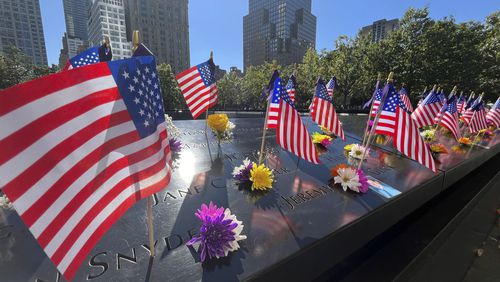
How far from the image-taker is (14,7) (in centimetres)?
10712

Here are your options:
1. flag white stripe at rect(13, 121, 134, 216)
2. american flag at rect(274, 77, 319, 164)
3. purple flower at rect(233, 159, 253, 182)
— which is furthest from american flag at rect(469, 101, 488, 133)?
flag white stripe at rect(13, 121, 134, 216)

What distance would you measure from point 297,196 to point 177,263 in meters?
1.95

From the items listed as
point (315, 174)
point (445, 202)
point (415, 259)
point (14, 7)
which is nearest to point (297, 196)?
point (315, 174)

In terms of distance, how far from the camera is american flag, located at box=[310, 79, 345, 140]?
490cm

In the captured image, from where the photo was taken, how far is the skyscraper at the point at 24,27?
103 m

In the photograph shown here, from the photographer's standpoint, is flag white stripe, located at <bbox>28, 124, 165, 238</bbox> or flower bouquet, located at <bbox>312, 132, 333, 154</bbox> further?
flower bouquet, located at <bbox>312, 132, 333, 154</bbox>

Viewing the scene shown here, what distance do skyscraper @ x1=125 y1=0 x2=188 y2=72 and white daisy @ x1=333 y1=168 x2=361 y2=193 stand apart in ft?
366

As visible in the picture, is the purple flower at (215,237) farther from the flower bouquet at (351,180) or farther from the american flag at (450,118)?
the american flag at (450,118)

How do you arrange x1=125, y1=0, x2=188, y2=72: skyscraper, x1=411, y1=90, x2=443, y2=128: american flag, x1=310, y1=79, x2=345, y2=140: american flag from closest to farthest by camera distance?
x1=310, y1=79, x2=345, y2=140: american flag < x1=411, y1=90, x2=443, y2=128: american flag < x1=125, y1=0, x2=188, y2=72: skyscraper

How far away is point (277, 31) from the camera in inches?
5020

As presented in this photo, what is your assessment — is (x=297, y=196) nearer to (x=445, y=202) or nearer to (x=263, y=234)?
(x=263, y=234)

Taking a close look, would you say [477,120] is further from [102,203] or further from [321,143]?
[102,203]

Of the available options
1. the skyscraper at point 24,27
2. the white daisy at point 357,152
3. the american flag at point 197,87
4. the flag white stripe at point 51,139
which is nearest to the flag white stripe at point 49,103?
the flag white stripe at point 51,139

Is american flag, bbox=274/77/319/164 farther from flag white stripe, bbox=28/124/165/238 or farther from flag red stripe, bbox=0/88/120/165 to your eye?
flag red stripe, bbox=0/88/120/165
